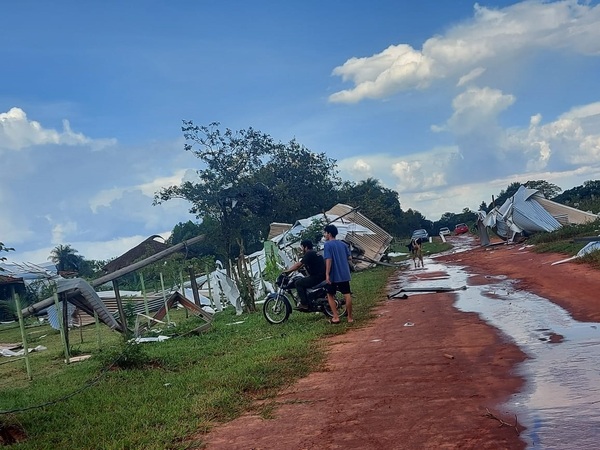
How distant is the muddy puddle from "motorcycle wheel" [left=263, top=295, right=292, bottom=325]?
3.84 m

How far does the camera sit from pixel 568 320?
31.4 ft

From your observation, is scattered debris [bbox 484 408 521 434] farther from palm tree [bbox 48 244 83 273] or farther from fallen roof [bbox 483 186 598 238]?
palm tree [bbox 48 244 83 273]

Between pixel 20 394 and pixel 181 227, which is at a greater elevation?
pixel 181 227

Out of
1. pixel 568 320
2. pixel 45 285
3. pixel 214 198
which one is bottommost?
pixel 568 320

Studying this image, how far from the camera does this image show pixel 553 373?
6277mm

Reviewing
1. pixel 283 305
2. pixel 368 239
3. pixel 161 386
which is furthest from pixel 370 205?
pixel 161 386

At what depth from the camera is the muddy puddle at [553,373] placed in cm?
450

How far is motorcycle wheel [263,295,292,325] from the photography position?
1343 cm

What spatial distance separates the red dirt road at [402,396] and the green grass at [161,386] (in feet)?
1.29

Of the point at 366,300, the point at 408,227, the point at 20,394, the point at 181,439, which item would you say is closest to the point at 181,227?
the point at 408,227

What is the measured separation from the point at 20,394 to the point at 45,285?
4.98 metres

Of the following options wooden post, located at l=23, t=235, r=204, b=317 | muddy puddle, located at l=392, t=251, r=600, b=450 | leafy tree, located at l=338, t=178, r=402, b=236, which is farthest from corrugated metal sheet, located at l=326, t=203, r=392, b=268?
muddy puddle, located at l=392, t=251, r=600, b=450

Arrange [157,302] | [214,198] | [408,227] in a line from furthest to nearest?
[408,227] → [214,198] → [157,302]

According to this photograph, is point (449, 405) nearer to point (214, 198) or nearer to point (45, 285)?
point (45, 285)
